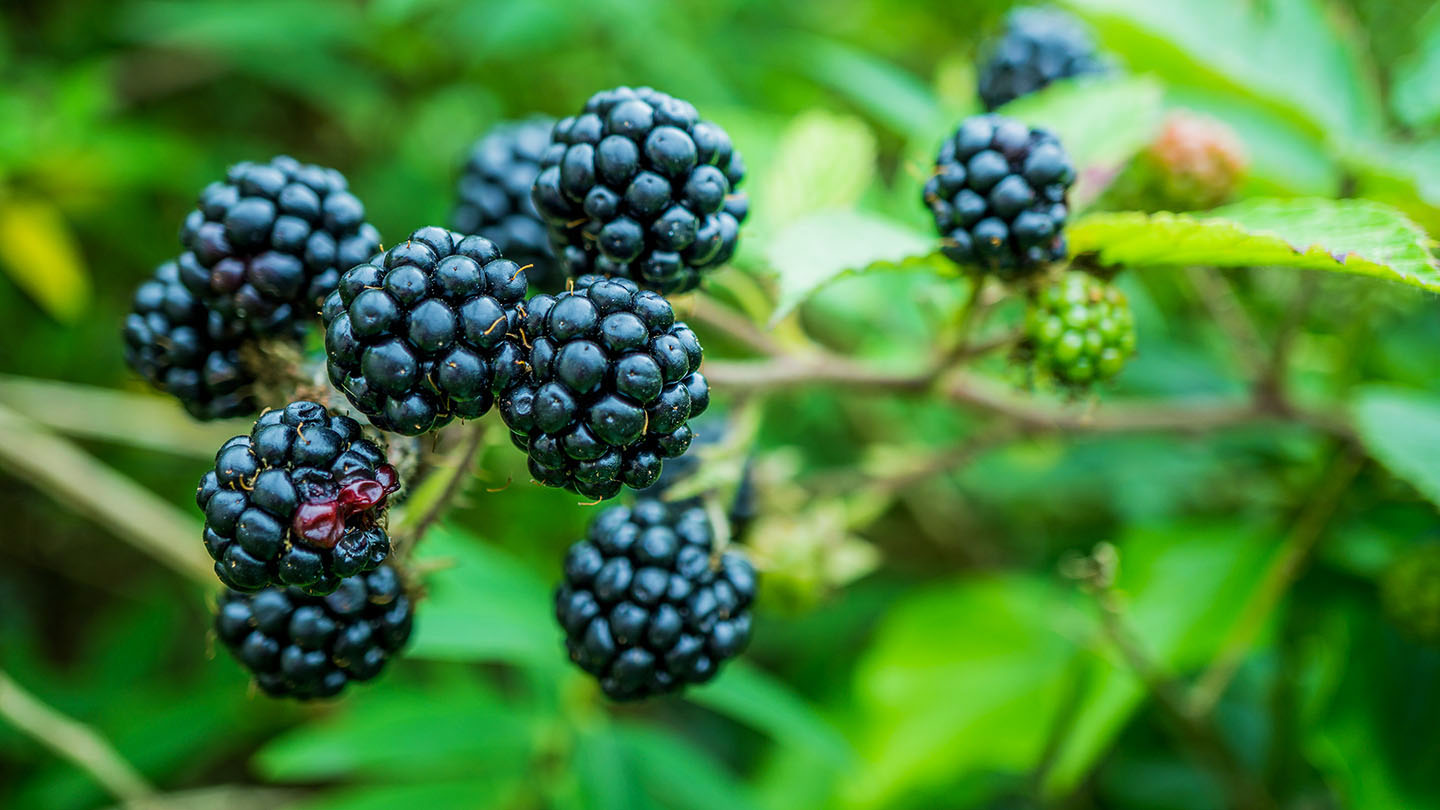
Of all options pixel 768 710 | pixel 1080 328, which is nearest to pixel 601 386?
pixel 1080 328

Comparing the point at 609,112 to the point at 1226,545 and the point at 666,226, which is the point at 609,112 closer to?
the point at 666,226

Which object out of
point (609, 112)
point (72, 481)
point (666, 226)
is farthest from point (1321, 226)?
point (72, 481)

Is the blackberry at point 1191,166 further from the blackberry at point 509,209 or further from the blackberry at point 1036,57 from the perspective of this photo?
the blackberry at point 509,209

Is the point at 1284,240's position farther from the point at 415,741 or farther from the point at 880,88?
the point at 415,741

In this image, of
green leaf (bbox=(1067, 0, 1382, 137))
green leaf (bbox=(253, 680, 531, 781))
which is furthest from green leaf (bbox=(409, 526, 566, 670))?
green leaf (bbox=(1067, 0, 1382, 137))

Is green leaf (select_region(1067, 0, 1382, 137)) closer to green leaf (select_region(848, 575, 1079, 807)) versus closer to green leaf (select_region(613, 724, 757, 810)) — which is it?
green leaf (select_region(848, 575, 1079, 807))

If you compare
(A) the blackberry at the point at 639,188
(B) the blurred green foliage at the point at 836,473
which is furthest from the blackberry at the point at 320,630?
(A) the blackberry at the point at 639,188
